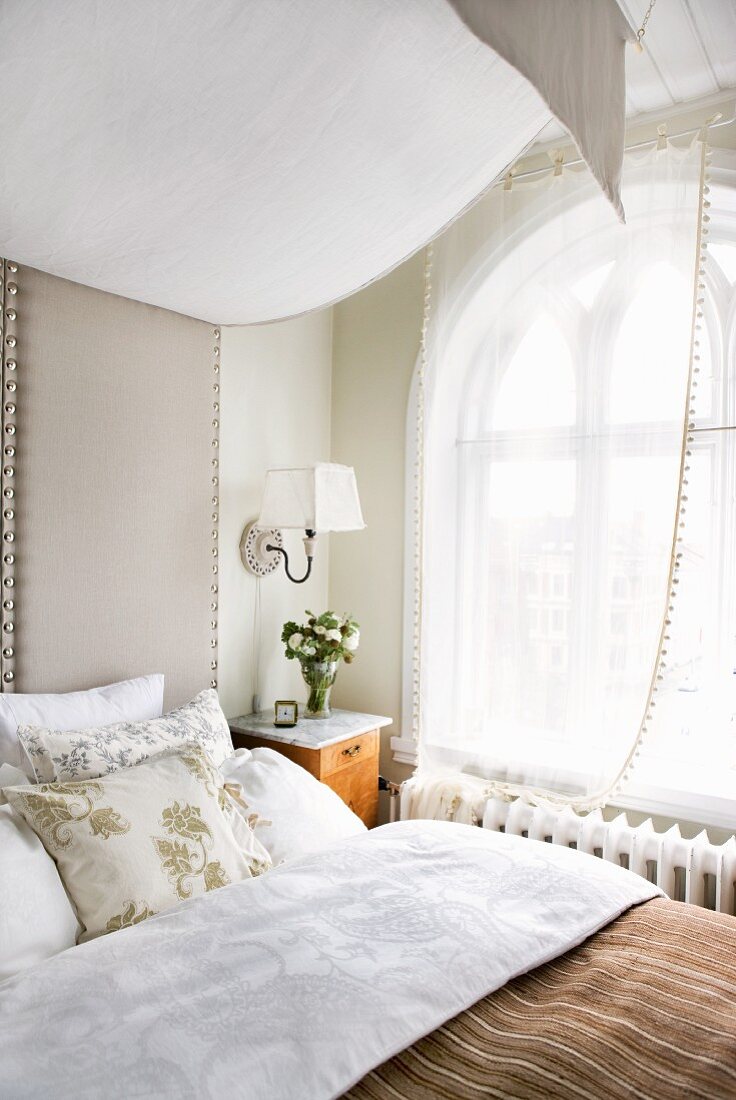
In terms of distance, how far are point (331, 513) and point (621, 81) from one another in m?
1.62

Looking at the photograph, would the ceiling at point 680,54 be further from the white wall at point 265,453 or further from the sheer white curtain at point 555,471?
the white wall at point 265,453

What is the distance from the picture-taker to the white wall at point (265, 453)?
9.60 feet

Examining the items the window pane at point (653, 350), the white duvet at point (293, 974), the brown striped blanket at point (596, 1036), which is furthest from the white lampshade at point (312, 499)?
the brown striped blanket at point (596, 1036)

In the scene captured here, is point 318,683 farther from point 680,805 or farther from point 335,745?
point 680,805

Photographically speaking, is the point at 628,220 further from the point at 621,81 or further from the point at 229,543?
the point at 229,543

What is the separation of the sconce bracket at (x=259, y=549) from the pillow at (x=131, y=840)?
1.24 metres

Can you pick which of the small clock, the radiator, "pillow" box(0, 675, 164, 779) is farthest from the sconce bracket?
the radiator

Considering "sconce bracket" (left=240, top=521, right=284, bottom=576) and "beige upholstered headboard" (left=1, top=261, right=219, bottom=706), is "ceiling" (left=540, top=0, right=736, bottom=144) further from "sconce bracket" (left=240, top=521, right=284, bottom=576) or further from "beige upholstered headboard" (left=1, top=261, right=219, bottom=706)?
"sconce bracket" (left=240, top=521, right=284, bottom=576)

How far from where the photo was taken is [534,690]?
276cm

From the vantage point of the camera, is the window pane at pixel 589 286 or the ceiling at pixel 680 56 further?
the window pane at pixel 589 286

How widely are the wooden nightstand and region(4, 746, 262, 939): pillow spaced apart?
0.82 m

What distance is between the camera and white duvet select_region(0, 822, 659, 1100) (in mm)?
1116

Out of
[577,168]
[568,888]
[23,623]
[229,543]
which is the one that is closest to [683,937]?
[568,888]

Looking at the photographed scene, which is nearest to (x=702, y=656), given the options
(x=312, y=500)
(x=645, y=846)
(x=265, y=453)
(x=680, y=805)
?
(x=680, y=805)
